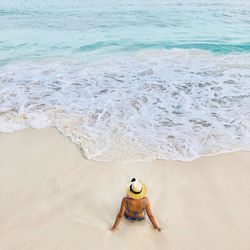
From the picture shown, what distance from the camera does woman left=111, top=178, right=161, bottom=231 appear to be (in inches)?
110

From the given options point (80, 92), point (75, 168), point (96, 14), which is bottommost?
point (96, 14)

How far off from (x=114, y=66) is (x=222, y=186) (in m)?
6.86

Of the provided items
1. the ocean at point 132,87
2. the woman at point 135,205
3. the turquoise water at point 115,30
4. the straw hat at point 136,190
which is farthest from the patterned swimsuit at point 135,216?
the turquoise water at point 115,30

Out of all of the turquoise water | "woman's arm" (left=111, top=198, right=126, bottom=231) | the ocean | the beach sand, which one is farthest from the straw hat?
the turquoise water

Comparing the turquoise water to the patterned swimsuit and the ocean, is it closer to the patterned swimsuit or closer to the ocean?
the ocean

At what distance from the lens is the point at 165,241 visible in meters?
3.01

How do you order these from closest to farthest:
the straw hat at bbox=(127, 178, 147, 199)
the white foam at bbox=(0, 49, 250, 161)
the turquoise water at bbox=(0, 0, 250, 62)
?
the straw hat at bbox=(127, 178, 147, 199), the white foam at bbox=(0, 49, 250, 161), the turquoise water at bbox=(0, 0, 250, 62)

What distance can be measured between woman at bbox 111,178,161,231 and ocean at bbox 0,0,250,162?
133 centimetres

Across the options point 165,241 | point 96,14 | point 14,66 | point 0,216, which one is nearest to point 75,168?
point 0,216

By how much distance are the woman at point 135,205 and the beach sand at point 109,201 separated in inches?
4.7

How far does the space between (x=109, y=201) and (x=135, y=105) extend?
10.6 feet

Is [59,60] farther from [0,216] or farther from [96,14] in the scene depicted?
[96,14]

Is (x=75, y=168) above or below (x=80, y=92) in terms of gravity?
above

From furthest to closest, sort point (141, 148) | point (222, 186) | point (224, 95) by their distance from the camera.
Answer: point (224, 95)
point (141, 148)
point (222, 186)
